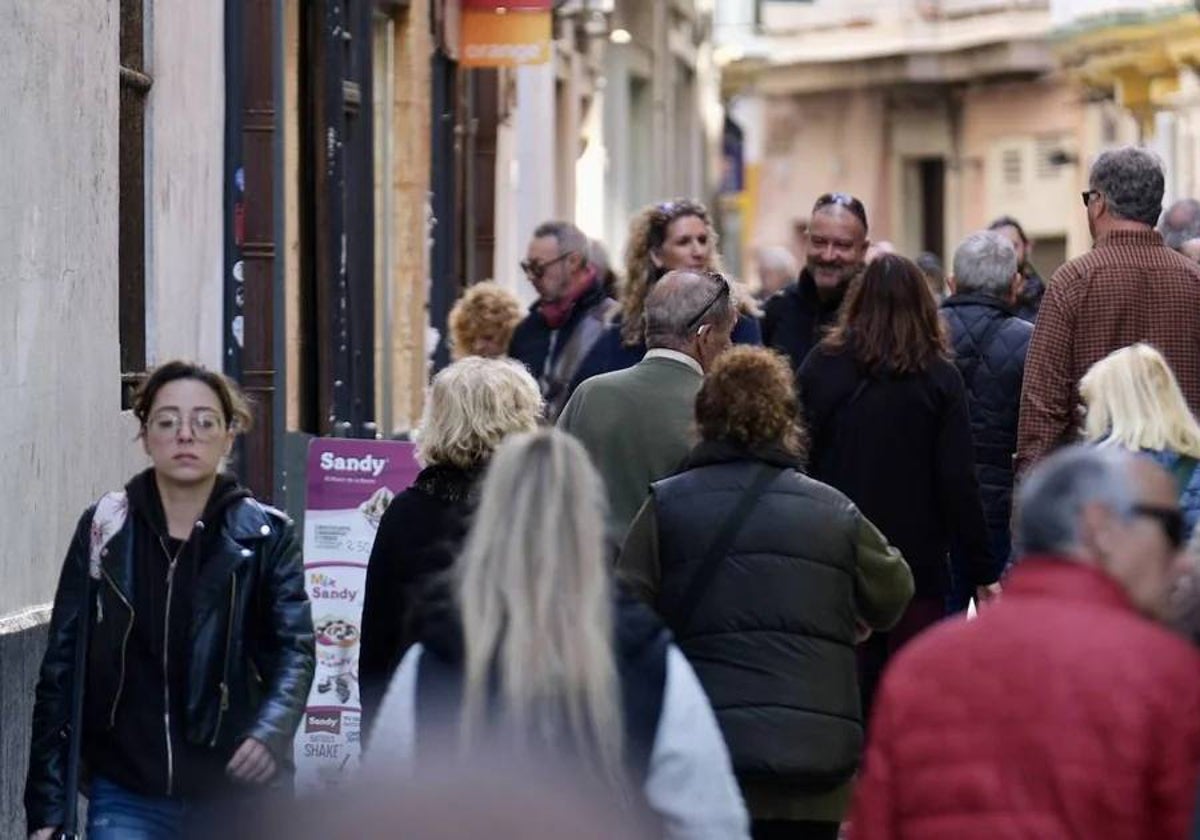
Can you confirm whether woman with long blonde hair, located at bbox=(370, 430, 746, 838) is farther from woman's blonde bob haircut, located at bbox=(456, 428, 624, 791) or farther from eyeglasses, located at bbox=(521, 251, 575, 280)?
eyeglasses, located at bbox=(521, 251, 575, 280)

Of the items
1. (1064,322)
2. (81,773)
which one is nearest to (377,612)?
(81,773)

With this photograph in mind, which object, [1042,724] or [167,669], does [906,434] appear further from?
[1042,724]

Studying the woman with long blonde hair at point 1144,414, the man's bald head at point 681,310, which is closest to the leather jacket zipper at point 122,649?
the man's bald head at point 681,310

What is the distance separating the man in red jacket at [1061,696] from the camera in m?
5.15

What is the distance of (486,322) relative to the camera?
569 inches

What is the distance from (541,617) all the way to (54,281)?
559 centimetres

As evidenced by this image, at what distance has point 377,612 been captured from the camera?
7996mm

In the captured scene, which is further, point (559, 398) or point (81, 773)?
point (559, 398)

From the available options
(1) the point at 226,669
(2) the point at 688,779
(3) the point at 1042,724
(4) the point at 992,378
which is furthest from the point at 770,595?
(4) the point at 992,378

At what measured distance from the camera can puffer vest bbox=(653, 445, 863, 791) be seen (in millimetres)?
7727

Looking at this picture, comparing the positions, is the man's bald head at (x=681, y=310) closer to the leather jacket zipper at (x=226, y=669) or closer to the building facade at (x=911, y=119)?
the leather jacket zipper at (x=226, y=669)

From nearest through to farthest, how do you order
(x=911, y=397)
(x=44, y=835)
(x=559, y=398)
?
(x=44, y=835) → (x=911, y=397) → (x=559, y=398)

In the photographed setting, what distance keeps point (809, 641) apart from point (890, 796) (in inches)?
94.3

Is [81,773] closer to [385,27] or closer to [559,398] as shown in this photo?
[559,398]
